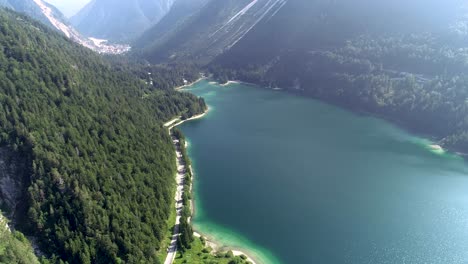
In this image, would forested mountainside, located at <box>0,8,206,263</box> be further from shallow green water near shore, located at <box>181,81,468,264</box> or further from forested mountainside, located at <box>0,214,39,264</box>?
shallow green water near shore, located at <box>181,81,468,264</box>

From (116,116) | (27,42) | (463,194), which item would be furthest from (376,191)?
(27,42)

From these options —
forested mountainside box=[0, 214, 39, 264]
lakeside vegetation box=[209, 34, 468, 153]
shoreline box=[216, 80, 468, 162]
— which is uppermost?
lakeside vegetation box=[209, 34, 468, 153]

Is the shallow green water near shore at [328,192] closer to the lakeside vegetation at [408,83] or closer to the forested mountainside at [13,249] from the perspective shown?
the lakeside vegetation at [408,83]

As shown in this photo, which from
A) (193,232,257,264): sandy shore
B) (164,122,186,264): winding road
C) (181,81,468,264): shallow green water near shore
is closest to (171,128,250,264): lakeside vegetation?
(193,232,257,264): sandy shore

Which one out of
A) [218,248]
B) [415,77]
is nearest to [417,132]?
[415,77]

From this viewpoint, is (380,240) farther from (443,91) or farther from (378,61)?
(378,61)

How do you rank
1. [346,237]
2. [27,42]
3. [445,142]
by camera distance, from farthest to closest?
[445,142] → [27,42] → [346,237]
